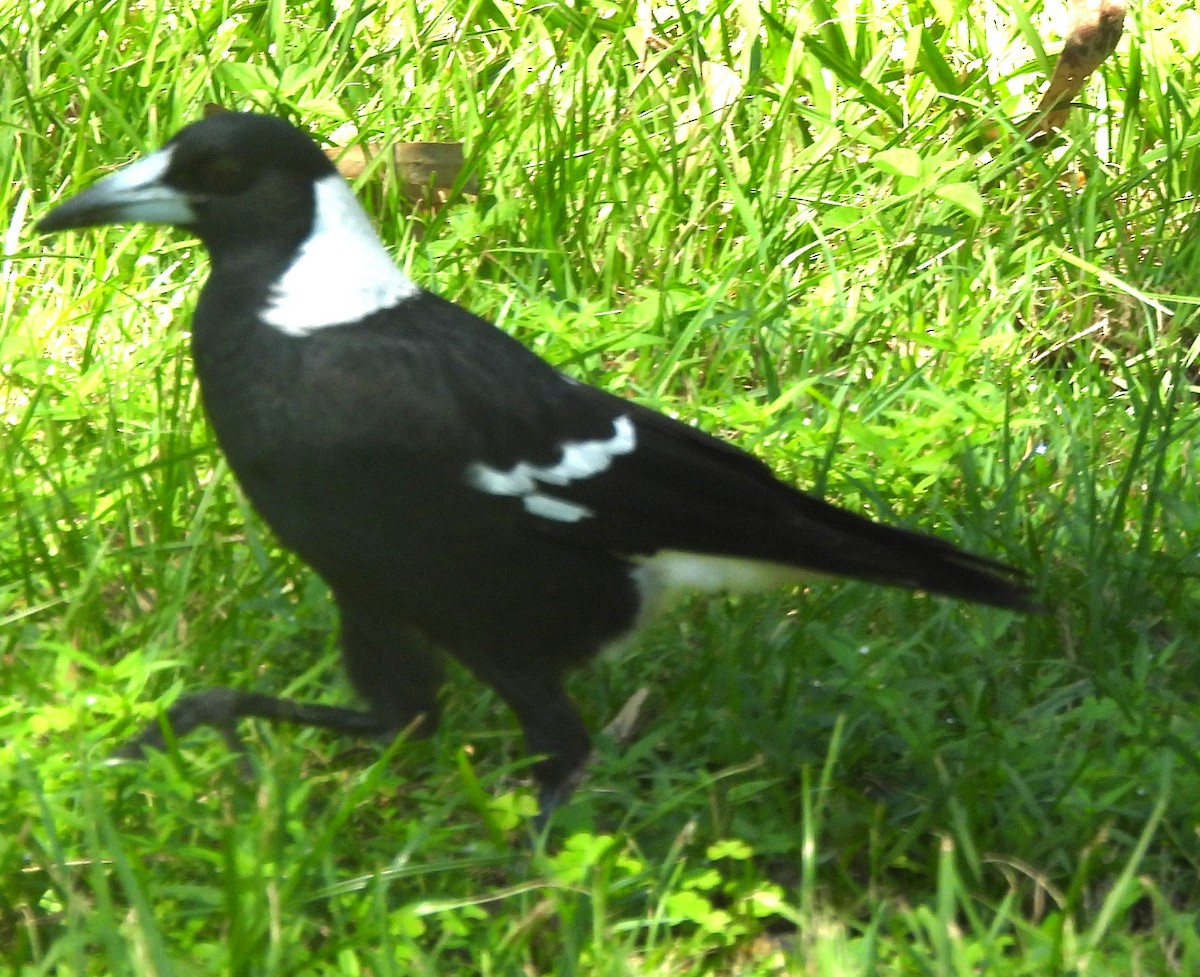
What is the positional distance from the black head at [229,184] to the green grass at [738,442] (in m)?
0.53

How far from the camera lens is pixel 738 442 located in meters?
3.38

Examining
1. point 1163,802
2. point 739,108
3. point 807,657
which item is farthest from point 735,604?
point 739,108

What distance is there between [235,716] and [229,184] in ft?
2.24

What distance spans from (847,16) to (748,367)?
126cm

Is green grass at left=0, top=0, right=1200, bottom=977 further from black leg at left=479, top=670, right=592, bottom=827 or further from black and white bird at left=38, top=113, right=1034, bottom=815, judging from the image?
black and white bird at left=38, top=113, right=1034, bottom=815

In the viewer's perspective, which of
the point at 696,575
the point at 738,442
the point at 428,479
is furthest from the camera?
the point at 738,442

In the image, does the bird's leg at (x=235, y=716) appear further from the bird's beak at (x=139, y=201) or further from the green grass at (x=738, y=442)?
the bird's beak at (x=139, y=201)

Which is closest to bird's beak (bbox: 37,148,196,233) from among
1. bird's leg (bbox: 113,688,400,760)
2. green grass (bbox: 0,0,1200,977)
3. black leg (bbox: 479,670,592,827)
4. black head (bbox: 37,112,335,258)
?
black head (bbox: 37,112,335,258)

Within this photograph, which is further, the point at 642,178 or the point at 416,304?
the point at 642,178

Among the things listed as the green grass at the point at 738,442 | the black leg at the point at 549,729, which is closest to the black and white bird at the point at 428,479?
the black leg at the point at 549,729

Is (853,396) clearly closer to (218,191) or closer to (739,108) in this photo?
(739,108)

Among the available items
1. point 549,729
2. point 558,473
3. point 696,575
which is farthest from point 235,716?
point 696,575

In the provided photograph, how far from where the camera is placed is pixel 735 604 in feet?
9.91

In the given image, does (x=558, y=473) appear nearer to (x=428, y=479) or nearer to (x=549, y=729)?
(x=428, y=479)
